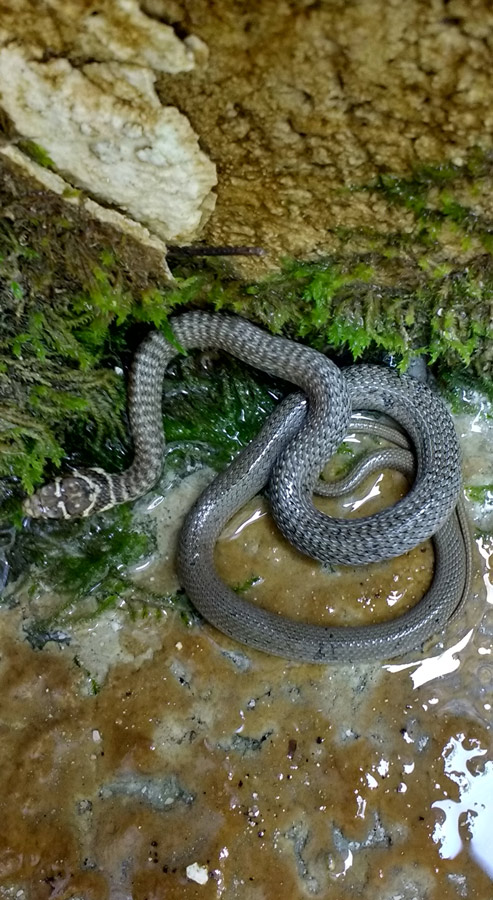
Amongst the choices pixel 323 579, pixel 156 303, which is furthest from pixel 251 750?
pixel 156 303

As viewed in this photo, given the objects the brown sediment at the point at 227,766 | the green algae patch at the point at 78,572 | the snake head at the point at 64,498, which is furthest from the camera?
the green algae patch at the point at 78,572

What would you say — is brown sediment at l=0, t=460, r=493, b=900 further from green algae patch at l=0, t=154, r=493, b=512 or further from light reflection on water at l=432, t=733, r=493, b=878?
green algae patch at l=0, t=154, r=493, b=512

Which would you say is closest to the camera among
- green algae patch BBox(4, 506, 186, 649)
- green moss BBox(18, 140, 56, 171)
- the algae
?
green moss BBox(18, 140, 56, 171)

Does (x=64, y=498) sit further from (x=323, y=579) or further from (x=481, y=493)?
(x=481, y=493)

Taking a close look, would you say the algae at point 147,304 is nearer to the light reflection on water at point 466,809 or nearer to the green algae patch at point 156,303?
the green algae patch at point 156,303

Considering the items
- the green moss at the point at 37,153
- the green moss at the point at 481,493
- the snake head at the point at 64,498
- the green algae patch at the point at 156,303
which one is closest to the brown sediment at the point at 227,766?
the green moss at the point at 481,493

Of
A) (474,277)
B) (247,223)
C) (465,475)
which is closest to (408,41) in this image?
(247,223)

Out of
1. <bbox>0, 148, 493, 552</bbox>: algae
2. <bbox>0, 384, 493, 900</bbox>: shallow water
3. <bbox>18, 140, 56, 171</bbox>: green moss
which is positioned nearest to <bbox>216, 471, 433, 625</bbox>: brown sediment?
<bbox>0, 384, 493, 900</bbox>: shallow water
